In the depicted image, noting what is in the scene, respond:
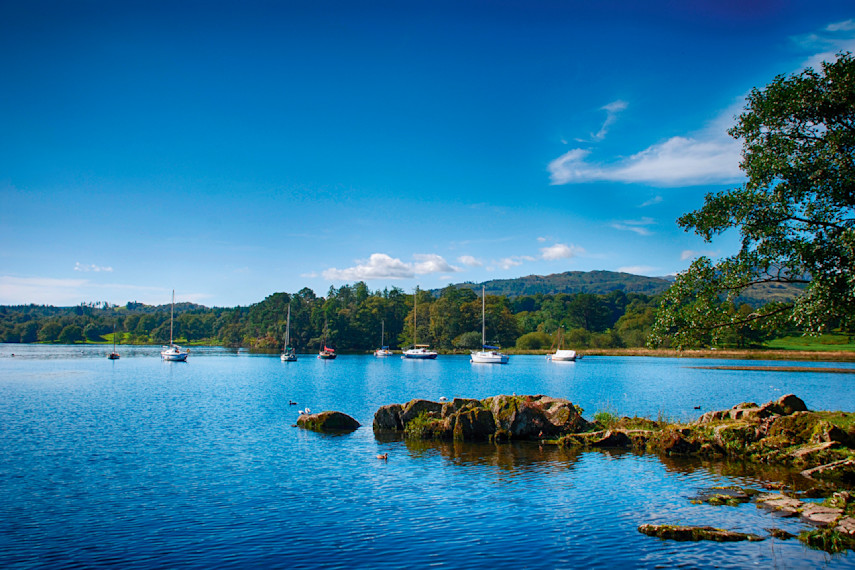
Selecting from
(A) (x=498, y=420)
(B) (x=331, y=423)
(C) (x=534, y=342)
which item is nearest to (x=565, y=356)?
(C) (x=534, y=342)

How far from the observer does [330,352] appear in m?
155

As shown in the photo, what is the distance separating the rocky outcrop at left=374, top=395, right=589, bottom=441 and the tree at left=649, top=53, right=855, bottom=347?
1061cm

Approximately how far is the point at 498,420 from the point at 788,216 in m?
18.3

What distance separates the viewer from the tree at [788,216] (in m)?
19.5

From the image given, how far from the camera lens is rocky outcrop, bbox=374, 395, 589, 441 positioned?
3219cm

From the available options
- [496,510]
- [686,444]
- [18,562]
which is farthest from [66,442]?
[686,444]

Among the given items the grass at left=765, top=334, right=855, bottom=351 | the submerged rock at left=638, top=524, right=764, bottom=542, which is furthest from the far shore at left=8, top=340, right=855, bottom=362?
the submerged rock at left=638, top=524, right=764, bottom=542

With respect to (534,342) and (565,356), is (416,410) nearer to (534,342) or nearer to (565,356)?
(565,356)

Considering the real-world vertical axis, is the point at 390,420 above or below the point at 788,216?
below

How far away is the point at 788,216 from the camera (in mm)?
21156

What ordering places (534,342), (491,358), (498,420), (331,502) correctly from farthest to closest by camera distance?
1. (534,342)
2. (491,358)
3. (498,420)
4. (331,502)

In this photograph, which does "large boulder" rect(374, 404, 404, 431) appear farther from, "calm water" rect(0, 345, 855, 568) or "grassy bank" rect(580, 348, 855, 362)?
"grassy bank" rect(580, 348, 855, 362)

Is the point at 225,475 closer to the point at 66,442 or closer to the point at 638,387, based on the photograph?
the point at 66,442

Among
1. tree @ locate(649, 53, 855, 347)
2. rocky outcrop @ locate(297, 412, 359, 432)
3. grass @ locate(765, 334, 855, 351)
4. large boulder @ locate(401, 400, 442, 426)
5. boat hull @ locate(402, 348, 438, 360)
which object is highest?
tree @ locate(649, 53, 855, 347)
